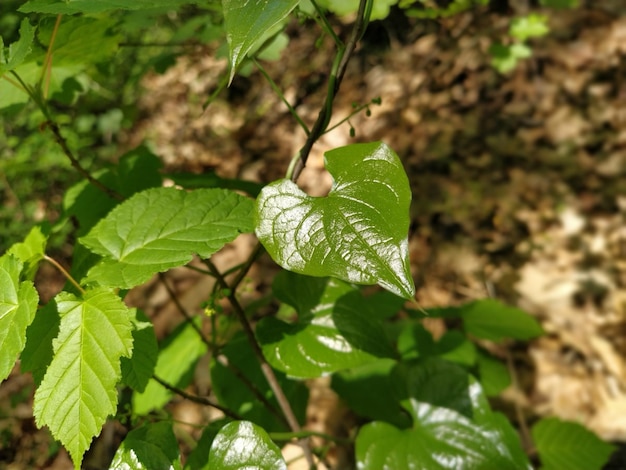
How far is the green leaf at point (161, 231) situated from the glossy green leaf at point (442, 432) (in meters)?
0.55

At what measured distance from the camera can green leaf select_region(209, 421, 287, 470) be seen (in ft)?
2.41

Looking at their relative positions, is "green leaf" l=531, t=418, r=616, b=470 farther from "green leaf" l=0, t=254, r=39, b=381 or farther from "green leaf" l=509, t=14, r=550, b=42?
"green leaf" l=509, t=14, r=550, b=42

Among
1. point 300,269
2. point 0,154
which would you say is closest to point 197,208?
point 300,269

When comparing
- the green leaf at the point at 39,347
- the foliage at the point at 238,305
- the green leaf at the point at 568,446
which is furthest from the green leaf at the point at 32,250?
the green leaf at the point at 568,446

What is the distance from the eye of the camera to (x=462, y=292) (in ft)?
7.36

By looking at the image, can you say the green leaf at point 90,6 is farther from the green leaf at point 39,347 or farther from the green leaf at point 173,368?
the green leaf at point 173,368

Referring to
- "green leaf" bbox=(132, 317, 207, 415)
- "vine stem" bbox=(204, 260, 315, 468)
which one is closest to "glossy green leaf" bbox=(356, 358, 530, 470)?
"vine stem" bbox=(204, 260, 315, 468)

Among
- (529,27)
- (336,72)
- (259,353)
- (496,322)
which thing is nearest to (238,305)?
(259,353)

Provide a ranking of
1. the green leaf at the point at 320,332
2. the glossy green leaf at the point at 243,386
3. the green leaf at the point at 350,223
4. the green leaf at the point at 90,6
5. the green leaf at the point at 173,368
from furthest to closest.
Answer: the green leaf at the point at 173,368 < the glossy green leaf at the point at 243,386 < the green leaf at the point at 320,332 < the green leaf at the point at 90,6 < the green leaf at the point at 350,223

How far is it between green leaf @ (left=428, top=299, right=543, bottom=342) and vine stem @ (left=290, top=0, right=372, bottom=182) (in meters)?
0.91

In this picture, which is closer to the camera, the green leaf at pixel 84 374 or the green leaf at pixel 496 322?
the green leaf at pixel 84 374

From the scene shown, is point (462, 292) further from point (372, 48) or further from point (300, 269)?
point (300, 269)

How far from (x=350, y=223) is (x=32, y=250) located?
580 mm

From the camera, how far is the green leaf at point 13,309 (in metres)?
0.64
